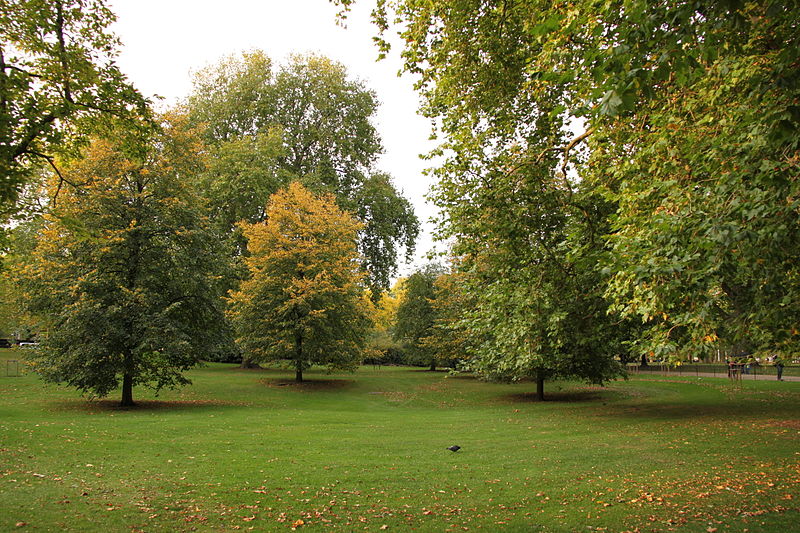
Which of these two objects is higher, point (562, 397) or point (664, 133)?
point (664, 133)

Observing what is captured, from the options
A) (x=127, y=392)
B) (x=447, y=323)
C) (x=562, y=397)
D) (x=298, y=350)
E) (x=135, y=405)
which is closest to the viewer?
(x=127, y=392)

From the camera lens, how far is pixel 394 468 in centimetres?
1061

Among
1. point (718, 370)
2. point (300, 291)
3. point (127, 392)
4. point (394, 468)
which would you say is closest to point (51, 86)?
point (394, 468)

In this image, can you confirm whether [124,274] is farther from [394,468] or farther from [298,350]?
[394,468]

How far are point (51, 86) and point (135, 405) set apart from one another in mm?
13540

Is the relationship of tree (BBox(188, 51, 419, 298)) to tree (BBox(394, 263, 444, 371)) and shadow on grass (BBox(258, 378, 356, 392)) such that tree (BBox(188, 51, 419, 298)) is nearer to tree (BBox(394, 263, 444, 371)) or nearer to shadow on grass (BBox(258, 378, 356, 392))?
tree (BBox(394, 263, 444, 371))

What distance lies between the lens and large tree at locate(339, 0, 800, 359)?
16.1ft

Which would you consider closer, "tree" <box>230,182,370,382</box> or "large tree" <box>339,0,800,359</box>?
"large tree" <box>339,0,800,359</box>

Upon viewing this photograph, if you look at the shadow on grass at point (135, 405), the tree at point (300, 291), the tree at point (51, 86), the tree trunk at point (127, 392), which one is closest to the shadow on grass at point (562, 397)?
the tree at point (300, 291)

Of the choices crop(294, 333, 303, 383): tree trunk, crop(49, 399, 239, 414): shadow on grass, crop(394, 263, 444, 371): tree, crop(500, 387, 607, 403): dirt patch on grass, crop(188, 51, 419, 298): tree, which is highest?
crop(188, 51, 419, 298): tree

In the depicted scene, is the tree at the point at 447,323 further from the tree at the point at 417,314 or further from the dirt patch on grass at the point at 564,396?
the dirt patch on grass at the point at 564,396

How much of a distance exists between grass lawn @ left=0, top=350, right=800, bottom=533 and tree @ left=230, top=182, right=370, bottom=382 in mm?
6918

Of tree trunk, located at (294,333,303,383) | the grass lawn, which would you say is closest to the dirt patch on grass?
the grass lawn

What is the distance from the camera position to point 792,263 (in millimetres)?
6434
